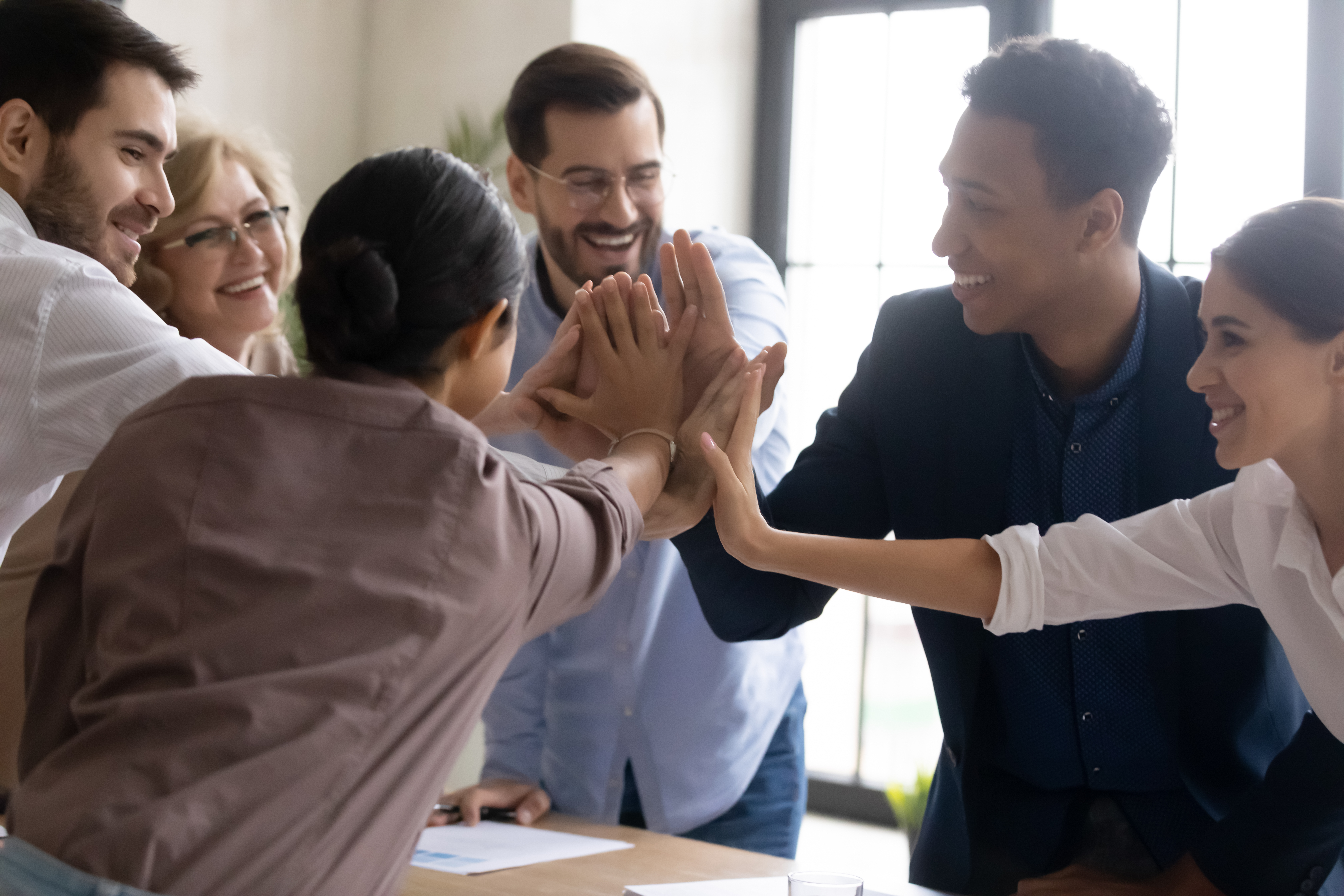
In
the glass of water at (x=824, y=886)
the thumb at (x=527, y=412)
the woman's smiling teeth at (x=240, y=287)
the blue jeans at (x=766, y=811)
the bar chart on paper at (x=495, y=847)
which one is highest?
the woman's smiling teeth at (x=240, y=287)

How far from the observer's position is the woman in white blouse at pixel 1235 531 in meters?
1.38

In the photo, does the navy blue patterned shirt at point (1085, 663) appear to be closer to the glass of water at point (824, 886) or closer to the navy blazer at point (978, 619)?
the navy blazer at point (978, 619)

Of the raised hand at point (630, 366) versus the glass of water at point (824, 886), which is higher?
the raised hand at point (630, 366)

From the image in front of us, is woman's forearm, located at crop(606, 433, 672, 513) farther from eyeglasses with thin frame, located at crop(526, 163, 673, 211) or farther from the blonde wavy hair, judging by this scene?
the blonde wavy hair

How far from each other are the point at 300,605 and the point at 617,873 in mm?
743

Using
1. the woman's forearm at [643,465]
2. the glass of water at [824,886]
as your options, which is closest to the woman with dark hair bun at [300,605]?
the woman's forearm at [643,465]

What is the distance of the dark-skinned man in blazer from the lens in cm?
161

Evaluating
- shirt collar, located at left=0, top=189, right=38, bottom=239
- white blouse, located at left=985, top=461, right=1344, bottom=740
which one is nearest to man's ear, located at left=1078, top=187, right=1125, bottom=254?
white blouse, located at left=985, top=461, right=1344, bottom=740

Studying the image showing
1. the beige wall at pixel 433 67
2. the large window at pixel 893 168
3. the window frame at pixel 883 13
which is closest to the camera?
the window frame at pixel 883 13

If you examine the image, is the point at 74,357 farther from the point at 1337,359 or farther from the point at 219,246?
the point at 1337,359

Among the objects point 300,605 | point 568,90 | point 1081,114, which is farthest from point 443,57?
point 300,605

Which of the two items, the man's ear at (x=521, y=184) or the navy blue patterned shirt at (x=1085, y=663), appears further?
the man's ear at (x=521, y=184)

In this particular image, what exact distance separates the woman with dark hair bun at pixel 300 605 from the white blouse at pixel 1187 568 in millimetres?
655

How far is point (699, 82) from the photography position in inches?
152
